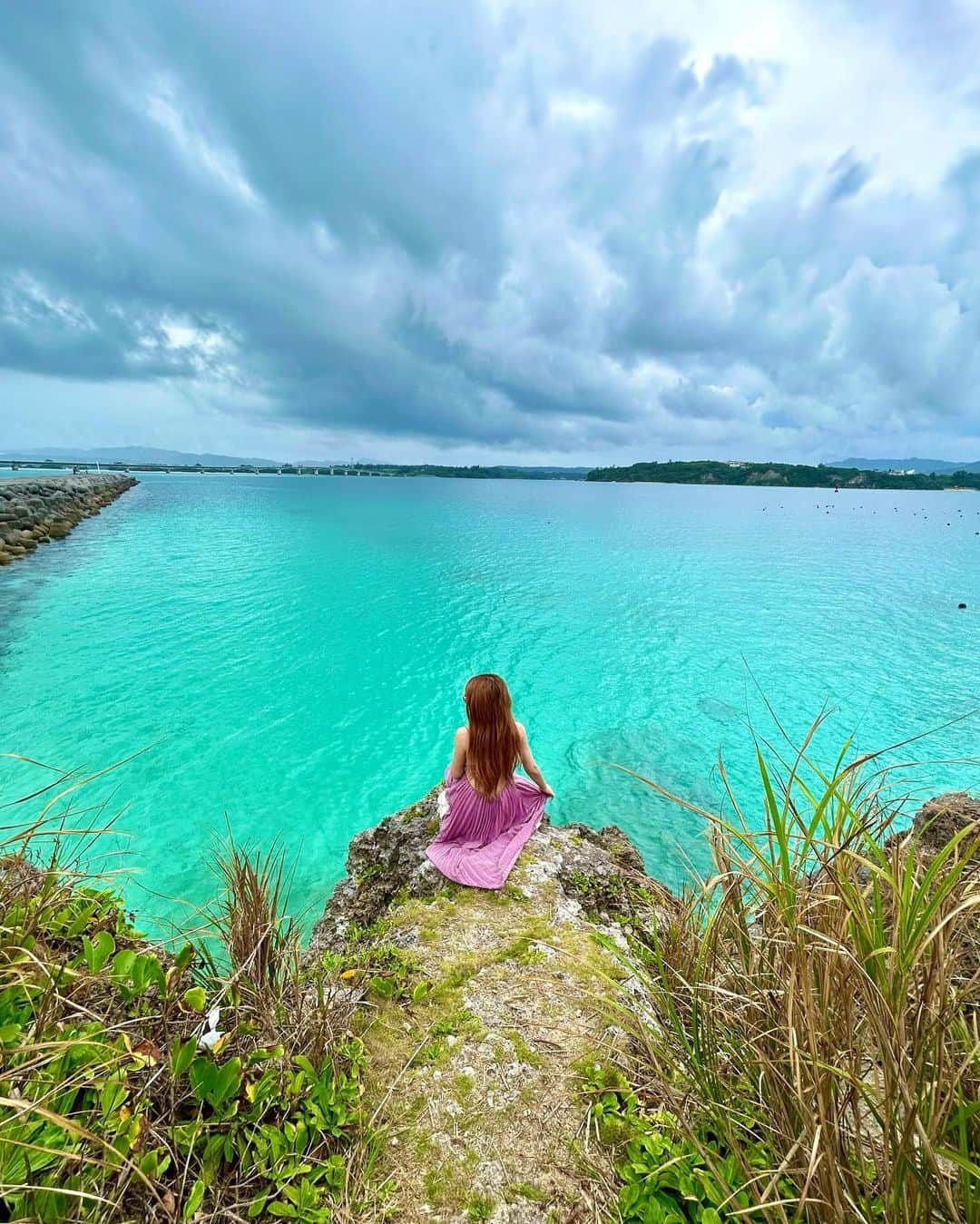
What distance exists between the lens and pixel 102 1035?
6.81 ft

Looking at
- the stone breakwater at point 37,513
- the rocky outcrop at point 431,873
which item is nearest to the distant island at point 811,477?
the stone breakwater at point 37,513

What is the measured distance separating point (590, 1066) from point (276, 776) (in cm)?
947

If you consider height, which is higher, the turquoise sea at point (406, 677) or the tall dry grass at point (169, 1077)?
the tall dry grass at point (169, 1077)

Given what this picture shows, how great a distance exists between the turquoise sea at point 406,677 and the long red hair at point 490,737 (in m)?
1.75

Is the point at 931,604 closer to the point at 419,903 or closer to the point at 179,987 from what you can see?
the point at 419,903

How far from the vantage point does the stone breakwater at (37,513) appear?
29.8m

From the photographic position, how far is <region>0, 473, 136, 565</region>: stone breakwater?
29.8 m

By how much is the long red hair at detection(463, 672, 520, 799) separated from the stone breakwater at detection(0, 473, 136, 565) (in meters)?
33.8

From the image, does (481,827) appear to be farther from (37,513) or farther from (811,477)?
(811,477)

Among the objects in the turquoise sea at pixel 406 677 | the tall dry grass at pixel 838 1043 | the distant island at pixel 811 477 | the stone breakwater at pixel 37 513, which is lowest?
the turquoise sea at pixel 406 677

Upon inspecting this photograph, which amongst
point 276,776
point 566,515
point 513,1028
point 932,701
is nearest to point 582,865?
point 513,1028

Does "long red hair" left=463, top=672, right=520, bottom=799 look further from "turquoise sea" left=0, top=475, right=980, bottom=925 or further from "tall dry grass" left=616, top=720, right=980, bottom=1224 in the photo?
"tall dry grass" left=616, top=720, right=980, bottom=1224

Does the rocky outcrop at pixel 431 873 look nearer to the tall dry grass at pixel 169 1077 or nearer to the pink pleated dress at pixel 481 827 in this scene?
the pink pleated dress at pixel 481 827

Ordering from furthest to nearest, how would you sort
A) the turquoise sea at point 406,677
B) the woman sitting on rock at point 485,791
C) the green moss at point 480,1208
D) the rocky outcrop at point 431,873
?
the turquoise sea at point 406,677 → the woman sitting on rock at point 485,791 → the rocky outcrop at point 431,873 → the green moss at point 480,1208
